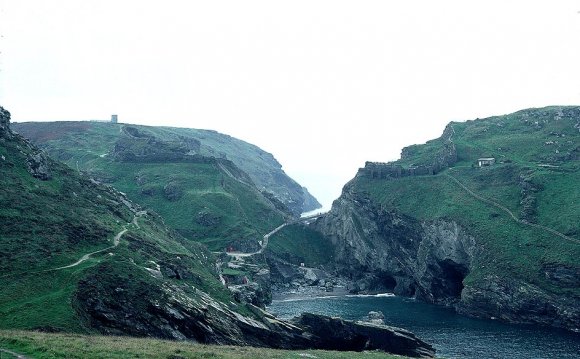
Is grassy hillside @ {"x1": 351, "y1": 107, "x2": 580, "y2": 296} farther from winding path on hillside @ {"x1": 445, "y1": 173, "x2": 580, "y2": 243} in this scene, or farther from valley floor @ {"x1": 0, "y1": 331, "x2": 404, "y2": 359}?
valley floor @ {"x1": 0, "y1": 331, "x2": 404, "y2": 359}

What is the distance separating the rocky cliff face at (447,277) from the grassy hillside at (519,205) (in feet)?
9.06

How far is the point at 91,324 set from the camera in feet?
221

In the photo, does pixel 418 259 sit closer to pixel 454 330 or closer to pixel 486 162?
pixel 486 162

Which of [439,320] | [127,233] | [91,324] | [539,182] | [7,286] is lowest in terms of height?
[439,320]

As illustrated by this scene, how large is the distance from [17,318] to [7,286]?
8.69m

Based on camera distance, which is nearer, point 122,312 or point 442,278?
point 122,312

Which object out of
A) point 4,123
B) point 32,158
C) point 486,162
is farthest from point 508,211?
point 4,123

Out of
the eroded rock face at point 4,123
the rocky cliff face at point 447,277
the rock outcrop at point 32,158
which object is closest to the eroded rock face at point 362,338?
the rocky cliff face at point 447,277

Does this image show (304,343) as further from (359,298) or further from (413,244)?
(413,244)

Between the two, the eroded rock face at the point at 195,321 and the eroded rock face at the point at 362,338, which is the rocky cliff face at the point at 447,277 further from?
the eroded rock face at the point at 195,321

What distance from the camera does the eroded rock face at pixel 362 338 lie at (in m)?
94.6

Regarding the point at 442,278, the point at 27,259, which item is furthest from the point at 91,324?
the point at 442,278

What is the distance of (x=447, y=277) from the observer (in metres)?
169

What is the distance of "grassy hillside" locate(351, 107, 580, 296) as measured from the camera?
145 meters
